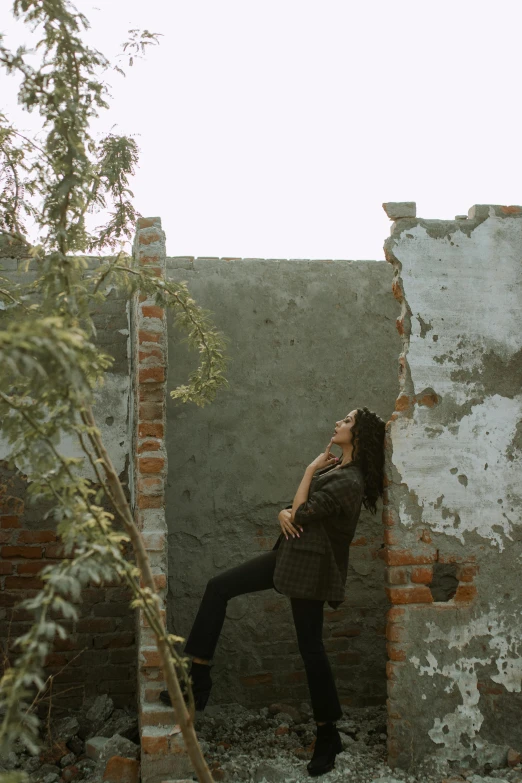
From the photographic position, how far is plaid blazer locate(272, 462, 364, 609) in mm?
3957

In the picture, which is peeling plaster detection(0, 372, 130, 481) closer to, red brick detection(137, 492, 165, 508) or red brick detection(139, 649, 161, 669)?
red brick detection(137, 492, 165, 508)

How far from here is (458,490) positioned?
13.9 ft

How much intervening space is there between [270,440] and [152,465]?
1.23 metres

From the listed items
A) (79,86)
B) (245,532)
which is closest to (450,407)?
(245,532)

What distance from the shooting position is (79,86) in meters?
2.86

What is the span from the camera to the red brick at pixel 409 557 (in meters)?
4.16

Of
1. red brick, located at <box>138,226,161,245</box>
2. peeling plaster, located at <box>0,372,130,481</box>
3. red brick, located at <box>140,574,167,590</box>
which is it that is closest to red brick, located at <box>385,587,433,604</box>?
red brick, located at <box>140,574,167,590</box>

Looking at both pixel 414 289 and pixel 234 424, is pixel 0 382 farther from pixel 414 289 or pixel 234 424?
pixel 234 424

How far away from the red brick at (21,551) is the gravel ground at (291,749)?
134 cm

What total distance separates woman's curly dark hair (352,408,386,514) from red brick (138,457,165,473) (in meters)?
0.96

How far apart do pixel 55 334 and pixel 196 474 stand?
298cm

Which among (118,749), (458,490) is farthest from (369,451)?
(118,749)

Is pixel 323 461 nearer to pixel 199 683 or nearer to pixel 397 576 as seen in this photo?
pixel 397 576

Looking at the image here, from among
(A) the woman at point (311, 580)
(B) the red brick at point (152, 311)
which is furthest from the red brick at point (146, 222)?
(A) the woman at point (311, 580)
